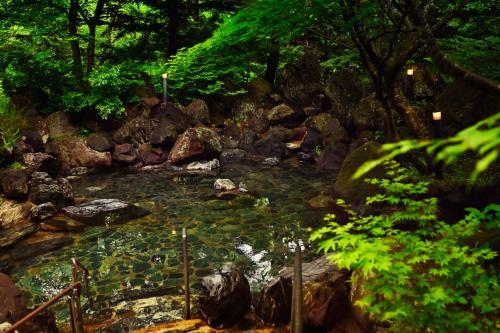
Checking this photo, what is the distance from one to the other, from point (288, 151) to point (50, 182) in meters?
11.2

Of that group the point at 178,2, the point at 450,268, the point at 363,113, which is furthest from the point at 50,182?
the point at 178,2

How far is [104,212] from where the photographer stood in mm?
10680

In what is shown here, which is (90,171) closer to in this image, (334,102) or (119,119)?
(119,119)

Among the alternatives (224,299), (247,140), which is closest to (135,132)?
(247,140)

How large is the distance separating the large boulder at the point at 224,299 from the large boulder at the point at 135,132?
1343cm

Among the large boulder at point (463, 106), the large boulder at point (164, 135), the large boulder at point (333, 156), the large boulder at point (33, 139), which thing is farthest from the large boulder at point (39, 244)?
the large boulder at point (463, 106)

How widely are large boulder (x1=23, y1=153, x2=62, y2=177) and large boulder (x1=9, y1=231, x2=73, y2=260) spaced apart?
4.65 m

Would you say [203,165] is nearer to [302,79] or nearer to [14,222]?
[14,222]

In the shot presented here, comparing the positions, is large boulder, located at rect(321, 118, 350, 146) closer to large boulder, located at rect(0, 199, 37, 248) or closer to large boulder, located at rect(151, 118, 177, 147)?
large boulder, located at rect(151, 118, 177, 147)

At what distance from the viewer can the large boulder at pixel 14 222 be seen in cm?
898

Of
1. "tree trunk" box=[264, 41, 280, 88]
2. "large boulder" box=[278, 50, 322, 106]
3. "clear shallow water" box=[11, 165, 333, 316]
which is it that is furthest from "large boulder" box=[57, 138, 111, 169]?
"tree trunk" box=[264, 41, 280, 88]

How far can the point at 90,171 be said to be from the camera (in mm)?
15906

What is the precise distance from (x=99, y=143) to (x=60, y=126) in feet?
7.78

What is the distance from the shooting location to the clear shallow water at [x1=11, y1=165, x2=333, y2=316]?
7.44m
